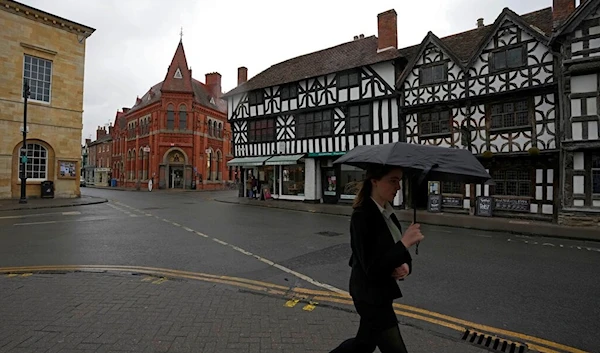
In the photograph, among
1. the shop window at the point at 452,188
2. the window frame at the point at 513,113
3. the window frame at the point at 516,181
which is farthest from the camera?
the shop window at the point at 452,188

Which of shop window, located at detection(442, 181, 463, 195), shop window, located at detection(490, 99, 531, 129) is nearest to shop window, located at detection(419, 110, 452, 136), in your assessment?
shop window, located at detection(490, 99, 531, 129)

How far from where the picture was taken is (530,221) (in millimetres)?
13469

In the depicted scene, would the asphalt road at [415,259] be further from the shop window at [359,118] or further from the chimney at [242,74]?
the chimney at [242,74]

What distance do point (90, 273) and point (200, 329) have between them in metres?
3.30

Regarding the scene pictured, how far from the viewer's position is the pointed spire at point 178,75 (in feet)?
129

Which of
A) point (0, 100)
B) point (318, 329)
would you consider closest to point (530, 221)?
point (318, 329)

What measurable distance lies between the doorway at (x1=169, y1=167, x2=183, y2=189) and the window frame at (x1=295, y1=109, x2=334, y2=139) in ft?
79.7

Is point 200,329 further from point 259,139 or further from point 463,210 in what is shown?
point 259,139

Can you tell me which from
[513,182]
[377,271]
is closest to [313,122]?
[513,182]

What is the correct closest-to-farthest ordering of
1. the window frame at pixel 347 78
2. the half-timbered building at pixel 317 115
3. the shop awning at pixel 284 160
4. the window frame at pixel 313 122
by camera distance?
1. the half-timbered building at pixel 317 115
2. the window frame at pixel 347 78
3. the window frame at pixel 313 122
4. the shop awning at pixel 284 160

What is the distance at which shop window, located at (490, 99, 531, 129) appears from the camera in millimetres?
14090

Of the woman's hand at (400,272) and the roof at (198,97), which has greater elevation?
the roof at (198,97)

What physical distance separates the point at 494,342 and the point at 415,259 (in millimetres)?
3475

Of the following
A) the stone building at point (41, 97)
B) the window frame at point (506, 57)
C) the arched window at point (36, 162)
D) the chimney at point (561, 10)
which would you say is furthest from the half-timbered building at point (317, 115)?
the arched window at point (36, 162)
